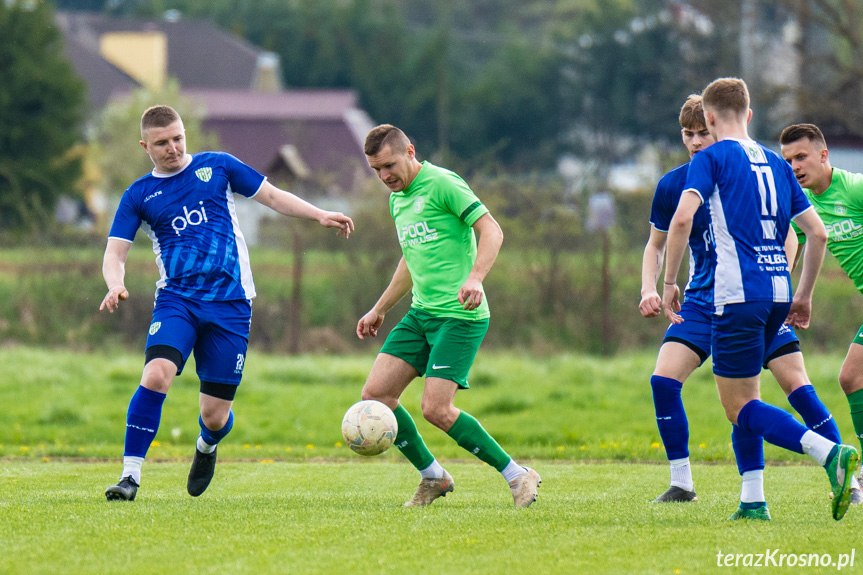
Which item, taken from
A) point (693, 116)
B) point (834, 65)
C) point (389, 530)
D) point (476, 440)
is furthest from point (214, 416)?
point (834, 65)

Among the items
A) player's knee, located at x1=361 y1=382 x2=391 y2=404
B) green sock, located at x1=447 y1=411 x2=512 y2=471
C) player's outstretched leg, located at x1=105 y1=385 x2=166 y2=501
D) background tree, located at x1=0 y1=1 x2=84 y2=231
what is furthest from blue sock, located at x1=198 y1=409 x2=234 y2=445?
background tree, located at x1=0 y1=1 x2=84 y2=231

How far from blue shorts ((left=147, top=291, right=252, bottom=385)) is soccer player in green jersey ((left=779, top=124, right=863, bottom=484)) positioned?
11.7ft

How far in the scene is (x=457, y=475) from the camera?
28.1 ft

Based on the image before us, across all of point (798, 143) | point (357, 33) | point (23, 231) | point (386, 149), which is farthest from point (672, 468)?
point (357, 33)

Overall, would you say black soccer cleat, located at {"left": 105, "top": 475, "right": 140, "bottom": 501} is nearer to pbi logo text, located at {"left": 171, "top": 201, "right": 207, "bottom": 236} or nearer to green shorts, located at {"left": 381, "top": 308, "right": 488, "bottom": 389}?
pbi logo text, located at {"left": 171, "top": 201, "right": 207, "bottom": 236}

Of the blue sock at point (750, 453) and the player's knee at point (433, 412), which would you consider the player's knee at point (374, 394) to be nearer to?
the player's knee at point (433, 412)

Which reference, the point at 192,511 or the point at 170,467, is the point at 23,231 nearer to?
the point at 170,467

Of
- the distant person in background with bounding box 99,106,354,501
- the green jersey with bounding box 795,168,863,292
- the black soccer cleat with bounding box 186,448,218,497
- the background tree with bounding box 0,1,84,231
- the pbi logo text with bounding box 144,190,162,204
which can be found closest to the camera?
the distant person in background with bounding box 99,106,354,501

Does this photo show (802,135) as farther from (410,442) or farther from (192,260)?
(192,260)

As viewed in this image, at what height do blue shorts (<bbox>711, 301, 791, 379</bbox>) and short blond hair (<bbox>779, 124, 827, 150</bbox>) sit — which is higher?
short blond hair (<bbox>779, 124, 827, 150</bbox>)

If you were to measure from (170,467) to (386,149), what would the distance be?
166 inches

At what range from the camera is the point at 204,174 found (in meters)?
6.85

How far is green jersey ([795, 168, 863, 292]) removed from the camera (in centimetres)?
684

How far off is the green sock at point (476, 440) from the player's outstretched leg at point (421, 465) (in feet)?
0.95
